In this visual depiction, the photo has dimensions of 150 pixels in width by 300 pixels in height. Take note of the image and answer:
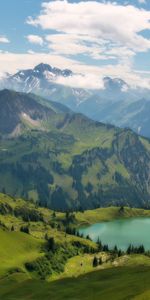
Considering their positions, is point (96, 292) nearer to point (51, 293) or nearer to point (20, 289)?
point (51, 293)

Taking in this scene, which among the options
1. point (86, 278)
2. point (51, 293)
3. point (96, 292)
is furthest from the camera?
point (86, 278)

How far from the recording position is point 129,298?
112m

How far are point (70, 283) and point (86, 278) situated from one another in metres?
12.0

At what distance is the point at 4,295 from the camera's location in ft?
496

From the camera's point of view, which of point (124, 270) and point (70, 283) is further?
point (124, 270)

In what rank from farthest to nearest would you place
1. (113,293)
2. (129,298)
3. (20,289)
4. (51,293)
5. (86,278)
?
(86,278), (20,289), (51,293), (113,293), (129,298)

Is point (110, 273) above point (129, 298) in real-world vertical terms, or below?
below

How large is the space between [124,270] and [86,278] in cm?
1527

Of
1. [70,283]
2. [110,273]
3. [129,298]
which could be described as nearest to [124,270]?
[110,273]

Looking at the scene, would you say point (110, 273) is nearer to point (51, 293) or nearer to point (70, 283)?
point (70, 283)

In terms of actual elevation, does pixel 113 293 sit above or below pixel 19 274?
above

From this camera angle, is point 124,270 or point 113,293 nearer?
point 113,293

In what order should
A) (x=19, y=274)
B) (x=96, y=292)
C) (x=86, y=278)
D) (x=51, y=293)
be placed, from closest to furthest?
(x=96, y=292) < (x=51, y=293) < (x=86, y=278) < (x=19, y=274)

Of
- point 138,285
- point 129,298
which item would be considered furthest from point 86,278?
point 129,298
